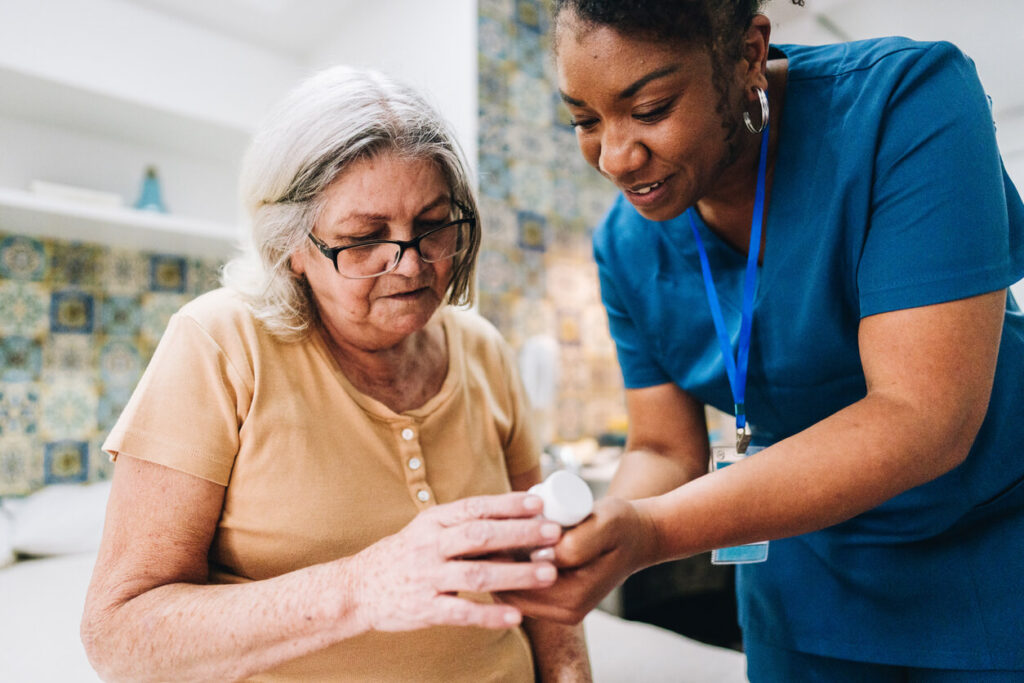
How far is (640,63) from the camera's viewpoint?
2.45 feet

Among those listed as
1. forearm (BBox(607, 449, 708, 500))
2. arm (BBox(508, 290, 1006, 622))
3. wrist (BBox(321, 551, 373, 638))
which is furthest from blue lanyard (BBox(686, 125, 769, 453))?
wrist (BBox(321, 551, 373, 638))

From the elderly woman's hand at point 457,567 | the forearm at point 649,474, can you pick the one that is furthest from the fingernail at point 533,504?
the forearm at point 649,474

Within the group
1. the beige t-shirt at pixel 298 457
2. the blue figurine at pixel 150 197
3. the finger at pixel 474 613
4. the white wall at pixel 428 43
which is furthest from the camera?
the white wall at pixel 428 43

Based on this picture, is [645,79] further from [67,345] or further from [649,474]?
[67,345]

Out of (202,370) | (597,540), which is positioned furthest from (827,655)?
(202,370)

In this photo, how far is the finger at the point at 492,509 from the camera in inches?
27.3

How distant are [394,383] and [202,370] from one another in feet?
1.06

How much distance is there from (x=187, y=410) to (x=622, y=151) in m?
0.65

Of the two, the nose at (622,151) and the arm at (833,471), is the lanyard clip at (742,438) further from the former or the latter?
the nose at (622,151)

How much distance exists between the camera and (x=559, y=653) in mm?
1151

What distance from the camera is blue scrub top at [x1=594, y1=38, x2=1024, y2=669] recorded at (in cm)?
74

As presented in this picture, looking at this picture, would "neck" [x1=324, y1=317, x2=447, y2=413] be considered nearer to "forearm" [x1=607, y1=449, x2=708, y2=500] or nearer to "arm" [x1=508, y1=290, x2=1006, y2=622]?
"forearm" [x1=607, y1=449, x2=708, y2=500]

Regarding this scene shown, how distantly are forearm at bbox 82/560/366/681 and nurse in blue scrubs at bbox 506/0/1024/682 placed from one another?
216 millimetres

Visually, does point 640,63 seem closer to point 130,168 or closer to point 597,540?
point 597,540
